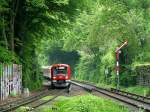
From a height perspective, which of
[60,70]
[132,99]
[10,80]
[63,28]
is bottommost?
[132,99]

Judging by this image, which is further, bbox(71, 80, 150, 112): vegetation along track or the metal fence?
A: the metal fence

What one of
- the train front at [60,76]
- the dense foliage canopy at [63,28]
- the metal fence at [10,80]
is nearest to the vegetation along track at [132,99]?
the metal fence at [10,80]

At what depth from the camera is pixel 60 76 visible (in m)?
57.1

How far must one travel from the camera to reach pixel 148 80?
1912 inches

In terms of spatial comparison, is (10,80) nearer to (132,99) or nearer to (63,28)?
(132,99)

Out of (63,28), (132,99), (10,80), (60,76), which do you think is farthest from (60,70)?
(132,99)

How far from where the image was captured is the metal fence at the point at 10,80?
125 feet

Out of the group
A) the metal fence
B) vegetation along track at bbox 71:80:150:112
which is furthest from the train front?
vegetation along track at bbox 71:80:150:112

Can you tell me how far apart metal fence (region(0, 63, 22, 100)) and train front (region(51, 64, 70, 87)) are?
1107cm

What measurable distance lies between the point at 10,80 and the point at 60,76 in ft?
52.1

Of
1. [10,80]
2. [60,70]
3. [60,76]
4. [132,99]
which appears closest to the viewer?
[132,99]

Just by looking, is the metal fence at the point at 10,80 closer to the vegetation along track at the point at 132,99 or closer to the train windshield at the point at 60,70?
the vegetation along track at the point at 132,99

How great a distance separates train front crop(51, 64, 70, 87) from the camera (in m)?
57.1

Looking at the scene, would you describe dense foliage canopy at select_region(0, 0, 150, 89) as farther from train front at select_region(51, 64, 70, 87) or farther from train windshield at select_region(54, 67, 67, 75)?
train windshield at select_region(54, 67, 67, 75)
